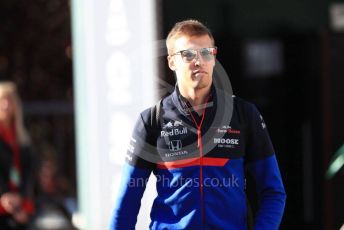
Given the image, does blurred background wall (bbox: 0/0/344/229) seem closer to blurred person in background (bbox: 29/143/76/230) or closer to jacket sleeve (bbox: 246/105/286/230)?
blurred person in background (bbox: 29/143/76/230)

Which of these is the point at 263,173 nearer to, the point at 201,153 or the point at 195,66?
the point at 201,153

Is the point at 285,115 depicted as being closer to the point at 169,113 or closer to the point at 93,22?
the point at 93,22

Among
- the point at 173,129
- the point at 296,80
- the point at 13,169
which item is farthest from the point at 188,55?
the point at 296,80

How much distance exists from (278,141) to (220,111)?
277 cm

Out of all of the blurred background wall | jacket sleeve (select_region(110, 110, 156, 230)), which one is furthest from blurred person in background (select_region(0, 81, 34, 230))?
jacket sleeve (select_region(110, 110, 156, 230))

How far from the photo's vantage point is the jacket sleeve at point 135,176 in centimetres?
283

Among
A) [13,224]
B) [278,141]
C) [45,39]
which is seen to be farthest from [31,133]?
[278,141]

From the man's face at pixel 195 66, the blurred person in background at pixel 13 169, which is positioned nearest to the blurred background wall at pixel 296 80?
the blurred person in background at pixel 13 169

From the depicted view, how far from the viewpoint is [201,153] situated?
9.05ft

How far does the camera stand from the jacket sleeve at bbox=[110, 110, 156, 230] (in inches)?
111

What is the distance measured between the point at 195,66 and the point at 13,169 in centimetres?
265

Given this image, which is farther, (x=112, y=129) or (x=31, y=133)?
(x=31, y=133)

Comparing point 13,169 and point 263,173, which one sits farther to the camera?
point 13,169

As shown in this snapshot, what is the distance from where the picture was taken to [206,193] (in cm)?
275
